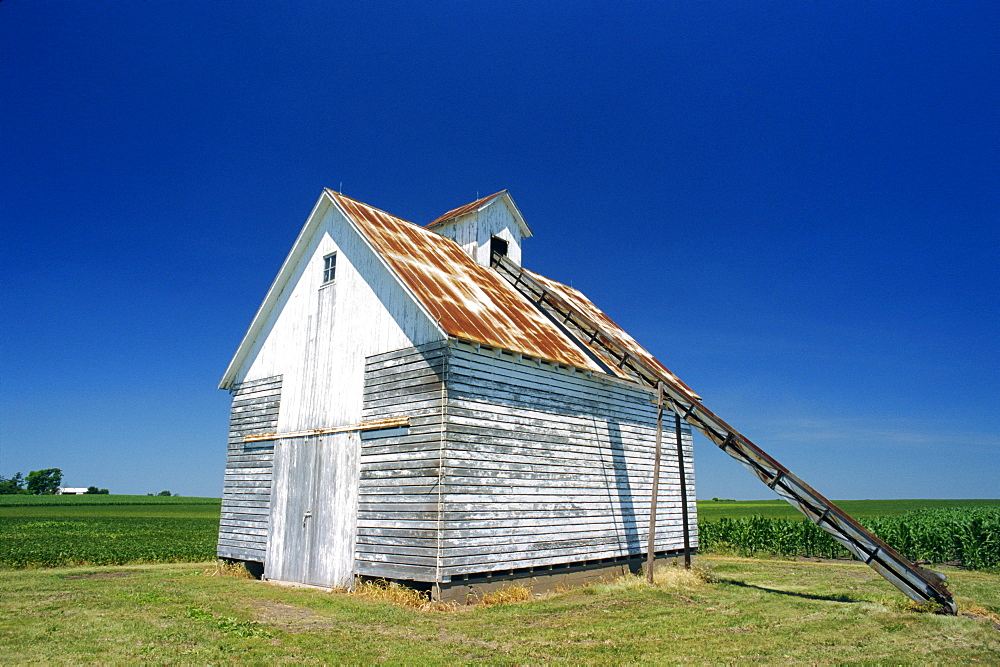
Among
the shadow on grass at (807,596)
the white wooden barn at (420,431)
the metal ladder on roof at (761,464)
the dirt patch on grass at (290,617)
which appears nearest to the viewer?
the dirt patch on grass at (290,617)

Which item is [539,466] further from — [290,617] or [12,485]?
[12,485]

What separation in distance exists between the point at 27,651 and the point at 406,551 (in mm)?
6289

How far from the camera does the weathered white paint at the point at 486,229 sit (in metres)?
21.6

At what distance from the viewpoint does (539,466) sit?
1488 centimetres

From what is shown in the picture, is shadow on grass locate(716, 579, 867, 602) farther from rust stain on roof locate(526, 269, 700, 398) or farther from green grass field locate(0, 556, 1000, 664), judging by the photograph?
rust stain on roof locate(526, 269, 700, 398)

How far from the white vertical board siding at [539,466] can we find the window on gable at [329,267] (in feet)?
17.1

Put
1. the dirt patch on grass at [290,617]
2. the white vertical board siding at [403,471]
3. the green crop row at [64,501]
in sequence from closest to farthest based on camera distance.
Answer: the dirt patch on grass at [290,617], the white vertical board siding at [403,471], the green crop row at [64,501]

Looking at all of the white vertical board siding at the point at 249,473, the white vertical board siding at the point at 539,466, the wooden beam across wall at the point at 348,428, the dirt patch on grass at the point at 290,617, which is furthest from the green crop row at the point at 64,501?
the white vertical board siding at the point at 539,466

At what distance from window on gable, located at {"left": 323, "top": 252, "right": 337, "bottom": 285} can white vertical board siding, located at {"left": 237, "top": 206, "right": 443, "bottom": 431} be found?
0.53 feet

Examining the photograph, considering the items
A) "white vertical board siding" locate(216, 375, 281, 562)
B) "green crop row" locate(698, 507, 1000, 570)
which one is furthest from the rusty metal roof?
"green crop row" locate(698, 507, 1000, 570)

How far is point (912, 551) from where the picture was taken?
23516 mm

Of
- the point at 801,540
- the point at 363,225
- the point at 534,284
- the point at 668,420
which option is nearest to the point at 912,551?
the point at 801,540

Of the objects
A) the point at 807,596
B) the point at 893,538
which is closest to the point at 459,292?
the point at 807,596

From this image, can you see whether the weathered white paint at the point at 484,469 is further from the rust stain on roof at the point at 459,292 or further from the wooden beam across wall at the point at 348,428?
the rust stain on roof at the point at 459,292
